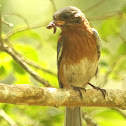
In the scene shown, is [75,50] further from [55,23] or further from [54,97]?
[54,97]

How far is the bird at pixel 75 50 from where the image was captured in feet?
14.0

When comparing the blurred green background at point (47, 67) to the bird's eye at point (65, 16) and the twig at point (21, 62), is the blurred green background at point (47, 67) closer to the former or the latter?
the twig at point (21, 62)

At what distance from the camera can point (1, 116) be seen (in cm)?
425

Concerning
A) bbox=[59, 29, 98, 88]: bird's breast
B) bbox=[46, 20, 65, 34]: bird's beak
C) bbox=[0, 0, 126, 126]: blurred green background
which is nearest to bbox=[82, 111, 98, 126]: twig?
bbox=[0, 0, 126, 126]: blurred green background

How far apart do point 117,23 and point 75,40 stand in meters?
0.88

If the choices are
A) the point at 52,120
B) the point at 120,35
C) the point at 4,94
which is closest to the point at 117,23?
the point at 120,35

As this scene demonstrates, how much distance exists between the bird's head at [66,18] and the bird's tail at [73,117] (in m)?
1.02

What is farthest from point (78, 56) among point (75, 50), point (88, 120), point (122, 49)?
point (88, 120)

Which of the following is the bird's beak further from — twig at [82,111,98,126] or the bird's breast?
twig at [82,111,98,126]

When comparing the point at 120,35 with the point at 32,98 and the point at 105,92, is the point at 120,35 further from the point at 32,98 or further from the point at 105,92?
the point at 32,98

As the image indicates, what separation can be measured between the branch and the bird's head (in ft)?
2.64

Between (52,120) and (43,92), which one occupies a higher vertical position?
(43,92)

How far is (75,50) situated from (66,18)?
14.9 inches

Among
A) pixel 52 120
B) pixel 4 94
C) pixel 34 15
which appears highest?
pixel 4 94
